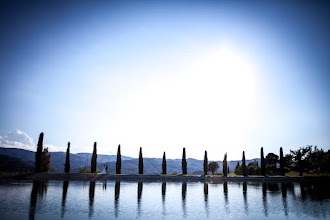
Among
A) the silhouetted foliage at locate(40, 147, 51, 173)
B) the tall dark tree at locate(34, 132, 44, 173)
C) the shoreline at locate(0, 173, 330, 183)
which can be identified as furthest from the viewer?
the silhouetted foliage at locate(40, 147, 51, 173)

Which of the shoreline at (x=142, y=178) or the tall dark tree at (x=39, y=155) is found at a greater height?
the tall dark tree at (x=39, y=155)

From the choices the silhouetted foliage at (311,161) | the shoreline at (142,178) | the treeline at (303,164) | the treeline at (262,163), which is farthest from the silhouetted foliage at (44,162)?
the silhouetted foliage at (311,161)

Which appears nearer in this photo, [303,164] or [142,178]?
[142,178]

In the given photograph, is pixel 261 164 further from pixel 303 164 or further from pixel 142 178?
pixel 142 178

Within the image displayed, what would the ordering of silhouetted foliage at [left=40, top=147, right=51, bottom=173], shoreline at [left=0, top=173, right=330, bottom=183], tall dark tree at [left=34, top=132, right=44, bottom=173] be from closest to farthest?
1. shoreline at [left=0, top=173, right=330, bottom=183]
2. tall dark tree at [left=34, top=132, right=44, bottom=173]
3. silhouetted foliage at [left=40, top=147, right=51, bottom=173]

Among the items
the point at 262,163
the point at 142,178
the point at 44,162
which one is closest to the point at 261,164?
the point at 262,163

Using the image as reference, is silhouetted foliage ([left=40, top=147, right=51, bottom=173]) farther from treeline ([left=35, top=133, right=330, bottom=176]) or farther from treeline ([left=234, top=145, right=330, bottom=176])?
treeline ([left=234, top=145, right=330, bottom=176])

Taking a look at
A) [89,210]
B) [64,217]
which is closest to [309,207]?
[89,210]

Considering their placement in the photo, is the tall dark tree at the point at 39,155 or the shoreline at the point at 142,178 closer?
the shoreline at the point at 142,178

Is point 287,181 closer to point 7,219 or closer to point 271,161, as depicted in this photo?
point 271,161

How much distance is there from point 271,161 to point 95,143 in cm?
5777

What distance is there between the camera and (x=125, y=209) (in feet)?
51.5

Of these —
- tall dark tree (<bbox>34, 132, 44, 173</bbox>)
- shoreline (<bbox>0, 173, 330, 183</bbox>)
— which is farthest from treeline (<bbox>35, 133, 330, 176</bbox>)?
shoreline (<bbox>0, 173, 330, 183</bbox>)

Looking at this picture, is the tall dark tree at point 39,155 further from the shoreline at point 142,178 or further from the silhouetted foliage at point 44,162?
the shoreline at point 142,178
